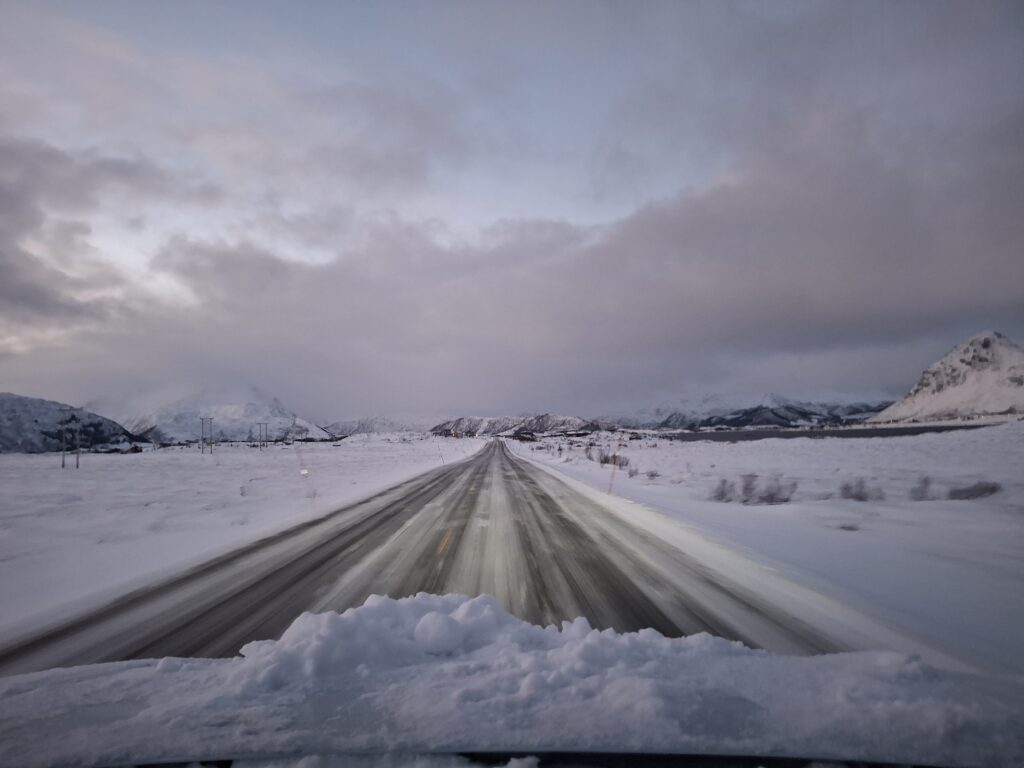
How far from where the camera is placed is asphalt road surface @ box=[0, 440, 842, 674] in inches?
177

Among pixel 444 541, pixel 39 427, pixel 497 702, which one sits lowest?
pixel 39 427

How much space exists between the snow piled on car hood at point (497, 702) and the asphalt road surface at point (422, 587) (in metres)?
0.89

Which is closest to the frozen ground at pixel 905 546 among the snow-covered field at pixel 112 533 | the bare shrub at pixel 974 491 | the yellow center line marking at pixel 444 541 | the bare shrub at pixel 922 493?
the bare shrub at pixel 922 493

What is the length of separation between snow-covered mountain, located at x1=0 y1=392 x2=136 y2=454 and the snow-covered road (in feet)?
407

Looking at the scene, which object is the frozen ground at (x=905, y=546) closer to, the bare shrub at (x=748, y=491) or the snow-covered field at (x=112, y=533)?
the bare shrub at (x=748, y=491)

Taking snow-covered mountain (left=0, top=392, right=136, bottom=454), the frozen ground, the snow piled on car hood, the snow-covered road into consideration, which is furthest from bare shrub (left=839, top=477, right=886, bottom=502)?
snow-covered mountain (left=0, top=392, right=136, bottom=454)

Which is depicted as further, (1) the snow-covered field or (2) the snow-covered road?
(1) the snow-covered field

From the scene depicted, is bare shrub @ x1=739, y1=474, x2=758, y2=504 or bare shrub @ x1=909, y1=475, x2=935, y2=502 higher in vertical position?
bare shrub @ x1=909, y1=475, x2=935, y2=502

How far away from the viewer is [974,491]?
1248 cm

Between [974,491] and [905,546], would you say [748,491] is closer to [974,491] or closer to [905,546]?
[974,491]

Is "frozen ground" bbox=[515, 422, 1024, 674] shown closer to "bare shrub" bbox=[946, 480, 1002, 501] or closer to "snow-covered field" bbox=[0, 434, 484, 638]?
"bare shrub" bbox=[946, 480, 1002, 501]

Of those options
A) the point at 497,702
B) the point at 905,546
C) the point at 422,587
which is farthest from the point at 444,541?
the point at 905,546

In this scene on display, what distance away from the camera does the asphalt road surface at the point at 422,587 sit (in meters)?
4.50

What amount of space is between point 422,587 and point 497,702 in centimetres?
339
